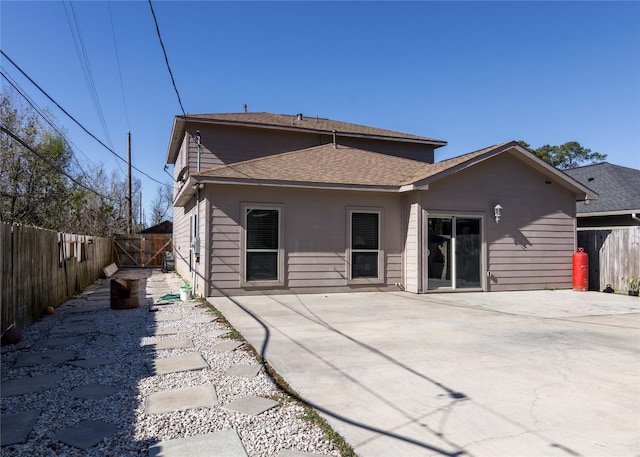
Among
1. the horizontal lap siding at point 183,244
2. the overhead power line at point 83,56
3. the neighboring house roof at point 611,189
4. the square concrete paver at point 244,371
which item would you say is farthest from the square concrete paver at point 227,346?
the neighboring house roof at point 611,189

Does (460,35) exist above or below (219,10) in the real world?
above

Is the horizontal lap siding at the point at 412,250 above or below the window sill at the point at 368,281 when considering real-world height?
above

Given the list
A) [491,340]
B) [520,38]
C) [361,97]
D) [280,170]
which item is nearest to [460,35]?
[520,38]

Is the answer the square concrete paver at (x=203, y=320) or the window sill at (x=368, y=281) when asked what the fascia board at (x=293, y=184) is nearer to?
the window sill at (x=368, y=281)

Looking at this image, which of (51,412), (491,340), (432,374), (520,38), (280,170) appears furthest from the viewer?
(520,38)

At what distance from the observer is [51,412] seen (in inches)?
127

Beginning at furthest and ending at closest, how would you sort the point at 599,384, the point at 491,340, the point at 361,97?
the point at 361,97
the point at 491,340
the point at 599,384

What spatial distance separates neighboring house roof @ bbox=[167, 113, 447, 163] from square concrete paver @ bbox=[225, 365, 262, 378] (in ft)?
32.3

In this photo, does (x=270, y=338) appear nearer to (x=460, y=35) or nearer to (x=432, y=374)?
(x=432, y=374)

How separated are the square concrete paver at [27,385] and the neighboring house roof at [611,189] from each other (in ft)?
54.1

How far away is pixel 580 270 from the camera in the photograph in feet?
36.2

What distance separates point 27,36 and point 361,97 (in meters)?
11.6

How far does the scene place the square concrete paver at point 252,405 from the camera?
3.19 m

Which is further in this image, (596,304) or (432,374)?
(596,304)
